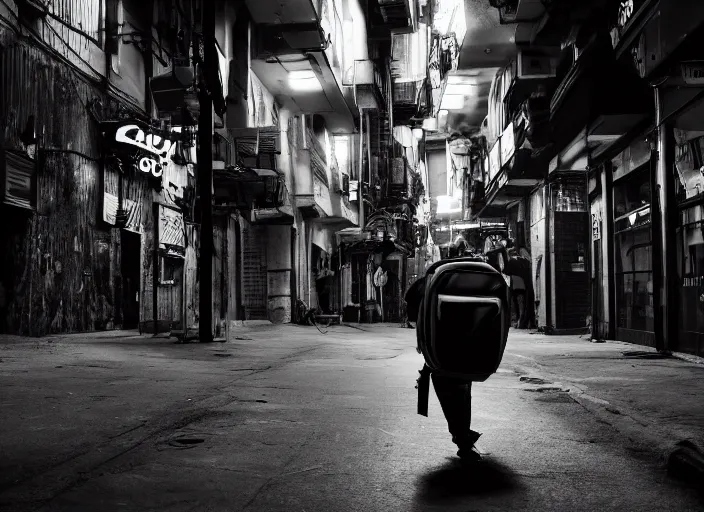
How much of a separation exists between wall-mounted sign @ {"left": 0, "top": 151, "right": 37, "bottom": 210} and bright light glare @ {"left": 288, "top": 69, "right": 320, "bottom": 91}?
40.3ft

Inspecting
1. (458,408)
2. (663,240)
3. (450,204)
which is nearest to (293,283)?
(663,240)

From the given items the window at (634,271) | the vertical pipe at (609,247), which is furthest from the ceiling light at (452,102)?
the window at (634,271)

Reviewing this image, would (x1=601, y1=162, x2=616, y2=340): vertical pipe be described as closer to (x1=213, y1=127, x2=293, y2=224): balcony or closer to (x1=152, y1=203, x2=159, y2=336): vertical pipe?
(x1=213, y1=127, x2=293, y2=224): balcony

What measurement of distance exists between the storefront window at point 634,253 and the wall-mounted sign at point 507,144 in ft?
19.7

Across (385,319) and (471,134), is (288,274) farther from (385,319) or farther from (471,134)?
(471,134)

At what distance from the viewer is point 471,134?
36.4m

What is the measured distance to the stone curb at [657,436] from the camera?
149 inches

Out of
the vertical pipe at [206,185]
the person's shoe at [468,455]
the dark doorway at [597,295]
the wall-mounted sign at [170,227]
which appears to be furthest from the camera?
the wall-mounted sign at [170,227]

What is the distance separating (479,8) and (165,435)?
748 inches

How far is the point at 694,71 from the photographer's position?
9500 millimetres

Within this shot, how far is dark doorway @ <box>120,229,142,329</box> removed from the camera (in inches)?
Answer: 695

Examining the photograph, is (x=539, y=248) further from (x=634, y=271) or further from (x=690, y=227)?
(x=690, y=227)

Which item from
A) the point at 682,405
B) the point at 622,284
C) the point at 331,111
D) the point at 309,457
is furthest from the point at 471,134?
the point at 309,457

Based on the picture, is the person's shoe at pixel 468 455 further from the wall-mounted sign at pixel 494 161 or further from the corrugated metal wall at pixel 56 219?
the wall-mounted sign at pixel 494 161
